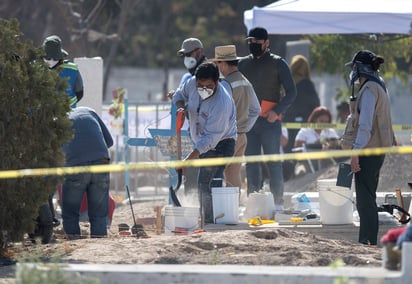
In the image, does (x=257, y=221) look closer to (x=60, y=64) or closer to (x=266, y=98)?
(x=266, y=98)

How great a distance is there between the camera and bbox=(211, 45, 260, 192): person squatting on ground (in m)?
11.8

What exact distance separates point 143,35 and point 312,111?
31083mm

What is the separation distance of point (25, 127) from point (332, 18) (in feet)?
22.1

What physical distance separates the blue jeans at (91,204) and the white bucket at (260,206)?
58.1 inches

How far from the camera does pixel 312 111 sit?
17172mm

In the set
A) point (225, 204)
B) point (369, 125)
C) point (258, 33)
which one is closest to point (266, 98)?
point (258, 33)

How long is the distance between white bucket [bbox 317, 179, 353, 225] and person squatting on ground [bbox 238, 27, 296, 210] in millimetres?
1739

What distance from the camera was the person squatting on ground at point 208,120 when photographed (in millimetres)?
10547

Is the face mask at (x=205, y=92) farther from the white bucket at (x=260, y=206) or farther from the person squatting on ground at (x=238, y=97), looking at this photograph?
the white bucket at (x=260, y=206)

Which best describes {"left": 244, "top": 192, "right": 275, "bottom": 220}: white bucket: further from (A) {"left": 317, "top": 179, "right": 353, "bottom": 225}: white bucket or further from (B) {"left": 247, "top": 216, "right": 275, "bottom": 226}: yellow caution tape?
(A) {"left": 317, "top": 179, "right": 353, "bottom": 225}: white bucket

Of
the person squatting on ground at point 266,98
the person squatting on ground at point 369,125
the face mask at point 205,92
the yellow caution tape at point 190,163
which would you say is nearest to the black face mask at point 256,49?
the person squatting on ground at point 266,98

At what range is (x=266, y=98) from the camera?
12.7 metres

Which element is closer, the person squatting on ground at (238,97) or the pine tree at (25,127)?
the pine tree at (25,127)

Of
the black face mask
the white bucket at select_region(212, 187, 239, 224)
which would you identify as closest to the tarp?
the black face mask
